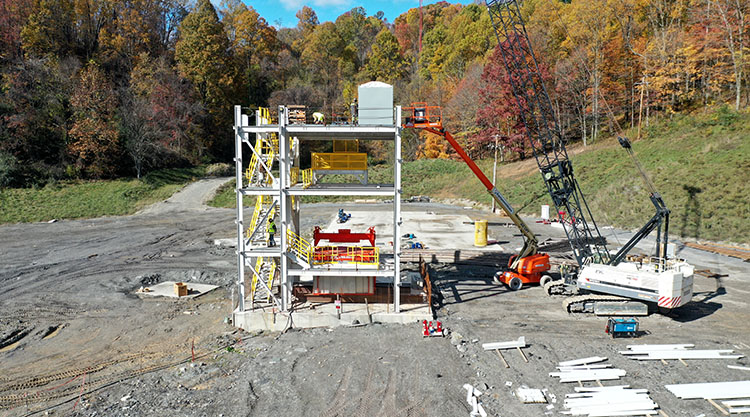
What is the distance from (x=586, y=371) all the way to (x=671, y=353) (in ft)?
12.4

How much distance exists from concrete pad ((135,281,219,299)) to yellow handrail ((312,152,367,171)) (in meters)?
9.66

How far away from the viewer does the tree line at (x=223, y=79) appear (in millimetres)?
52500

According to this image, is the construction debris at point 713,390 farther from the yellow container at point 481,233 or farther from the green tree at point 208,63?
the green tree at point 208,63

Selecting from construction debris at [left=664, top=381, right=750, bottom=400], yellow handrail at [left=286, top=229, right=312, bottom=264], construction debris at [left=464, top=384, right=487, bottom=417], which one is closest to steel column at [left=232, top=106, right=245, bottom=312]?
yellow handrail at [left=286, top=229, right=312, bottom=264]

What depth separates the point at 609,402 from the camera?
41.7 ft

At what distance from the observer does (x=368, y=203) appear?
2173 inches

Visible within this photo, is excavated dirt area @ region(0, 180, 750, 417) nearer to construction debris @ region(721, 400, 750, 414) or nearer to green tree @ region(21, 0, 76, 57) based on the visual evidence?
construction debris @ region(721, 400, 750, 414)

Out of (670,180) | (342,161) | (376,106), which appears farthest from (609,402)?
(670,180)

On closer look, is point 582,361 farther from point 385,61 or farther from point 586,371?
point 385,61

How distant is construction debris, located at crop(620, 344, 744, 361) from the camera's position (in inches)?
613

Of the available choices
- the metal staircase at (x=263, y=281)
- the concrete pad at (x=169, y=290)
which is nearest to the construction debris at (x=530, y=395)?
the metal staircase at (x=263, y=281)

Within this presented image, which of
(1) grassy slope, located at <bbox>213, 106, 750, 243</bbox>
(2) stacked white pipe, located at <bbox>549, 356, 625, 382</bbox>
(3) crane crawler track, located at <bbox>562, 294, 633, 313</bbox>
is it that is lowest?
(2) stacked white pipe, located at <bbox>549, 356, 625, 382</bbox>

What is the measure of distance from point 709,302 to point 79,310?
98.0 feet

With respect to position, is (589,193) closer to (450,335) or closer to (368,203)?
(368,203)
